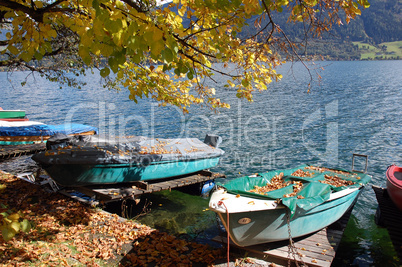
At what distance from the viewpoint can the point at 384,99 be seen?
122ft

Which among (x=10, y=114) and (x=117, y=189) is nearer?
(x=117, y=189)

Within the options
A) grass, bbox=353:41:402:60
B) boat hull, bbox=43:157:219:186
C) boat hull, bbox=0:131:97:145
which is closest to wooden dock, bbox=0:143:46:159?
boat hull, bbox=0:131:97:145

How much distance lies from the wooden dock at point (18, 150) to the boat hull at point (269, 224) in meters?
14.0

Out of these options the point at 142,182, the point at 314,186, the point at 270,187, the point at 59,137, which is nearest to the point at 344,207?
the point at 314,186

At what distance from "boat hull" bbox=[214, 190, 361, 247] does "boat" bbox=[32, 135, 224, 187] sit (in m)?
4.86

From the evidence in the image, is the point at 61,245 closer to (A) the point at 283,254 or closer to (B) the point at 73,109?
(A) the point at 283,254

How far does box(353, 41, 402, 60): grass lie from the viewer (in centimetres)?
17125

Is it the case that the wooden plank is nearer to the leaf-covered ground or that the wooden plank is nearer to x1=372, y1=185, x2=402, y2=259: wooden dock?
the leaf-covered ground

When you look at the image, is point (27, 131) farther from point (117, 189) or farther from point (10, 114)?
point (117, 189)

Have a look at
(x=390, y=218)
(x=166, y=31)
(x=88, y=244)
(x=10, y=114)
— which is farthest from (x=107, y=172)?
(x=10, y=114)

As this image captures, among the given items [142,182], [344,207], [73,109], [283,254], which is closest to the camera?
[283,254]

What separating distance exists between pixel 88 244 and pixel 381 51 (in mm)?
215465

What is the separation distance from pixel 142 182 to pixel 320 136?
1555cm

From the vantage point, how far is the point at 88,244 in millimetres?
6859
